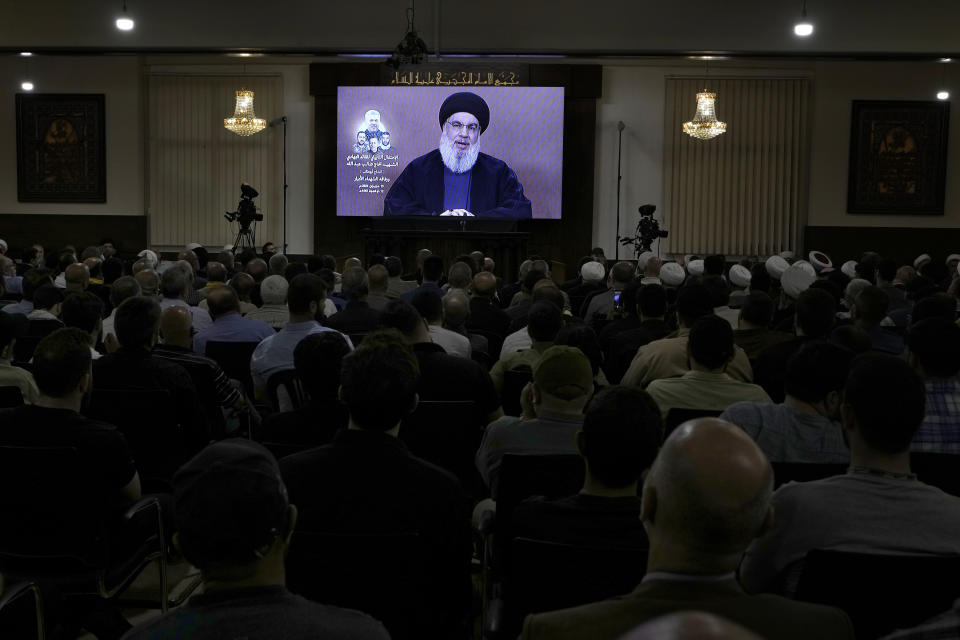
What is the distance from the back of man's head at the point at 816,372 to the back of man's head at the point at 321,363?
150 centimetres

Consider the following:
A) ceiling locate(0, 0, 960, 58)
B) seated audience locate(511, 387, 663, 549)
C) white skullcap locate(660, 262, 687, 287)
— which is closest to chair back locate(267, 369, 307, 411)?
seated audience locate(511, 387, 663, 549)

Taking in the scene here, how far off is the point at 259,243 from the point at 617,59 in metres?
6.24

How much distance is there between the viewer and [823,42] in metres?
13.1

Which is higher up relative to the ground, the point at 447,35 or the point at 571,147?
the point at 447,35

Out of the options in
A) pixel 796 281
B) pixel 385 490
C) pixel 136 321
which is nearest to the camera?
pixel 385 490

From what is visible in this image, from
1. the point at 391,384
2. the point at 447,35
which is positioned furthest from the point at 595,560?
the point at 447,35

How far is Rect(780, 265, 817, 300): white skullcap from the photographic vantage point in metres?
6.96

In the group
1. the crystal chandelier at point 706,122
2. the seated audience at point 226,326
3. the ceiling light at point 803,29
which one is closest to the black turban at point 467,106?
the crystal chandelier at point 706,122

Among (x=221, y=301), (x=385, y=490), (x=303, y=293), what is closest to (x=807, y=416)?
(x=385, y=490)

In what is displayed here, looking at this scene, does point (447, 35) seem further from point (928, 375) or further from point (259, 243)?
point (928, 375)

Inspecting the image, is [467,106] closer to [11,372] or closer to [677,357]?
[677,357]

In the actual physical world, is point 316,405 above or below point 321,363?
below

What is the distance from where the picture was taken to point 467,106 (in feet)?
48.2

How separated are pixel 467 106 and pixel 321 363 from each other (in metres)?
11.7
